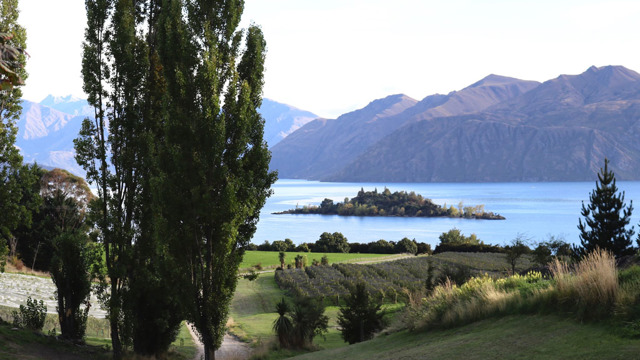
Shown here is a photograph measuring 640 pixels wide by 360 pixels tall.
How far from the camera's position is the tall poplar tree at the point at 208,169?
16.7 m

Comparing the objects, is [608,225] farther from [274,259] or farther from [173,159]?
[274,259]

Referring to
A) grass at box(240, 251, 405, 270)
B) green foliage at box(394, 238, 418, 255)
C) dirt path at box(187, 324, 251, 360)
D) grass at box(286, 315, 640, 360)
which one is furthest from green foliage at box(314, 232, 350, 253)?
grass at box(286, 315, 640, 360)

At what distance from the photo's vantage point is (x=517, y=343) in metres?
8.59

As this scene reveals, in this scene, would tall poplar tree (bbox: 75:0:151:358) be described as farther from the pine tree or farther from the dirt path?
the pine tree

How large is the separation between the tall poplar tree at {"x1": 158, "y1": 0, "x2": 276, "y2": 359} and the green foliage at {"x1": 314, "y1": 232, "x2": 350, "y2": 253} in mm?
74753

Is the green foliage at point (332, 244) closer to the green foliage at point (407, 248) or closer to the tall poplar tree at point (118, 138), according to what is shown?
the green foliage at point (407, 248)

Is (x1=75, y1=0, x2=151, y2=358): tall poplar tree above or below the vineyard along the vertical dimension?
above

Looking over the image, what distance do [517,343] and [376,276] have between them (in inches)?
1886

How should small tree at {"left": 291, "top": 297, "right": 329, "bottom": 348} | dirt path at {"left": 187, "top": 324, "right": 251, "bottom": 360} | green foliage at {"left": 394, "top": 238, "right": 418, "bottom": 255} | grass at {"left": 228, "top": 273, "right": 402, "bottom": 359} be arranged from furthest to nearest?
green foliage at {"left": 394, "top": 238, "right": 418, "bottom": 255} → grass at {"left": 228, "top": 273, "right": 402, "bottom": 359} → small tree at {"left": 291, "top": 297, "right": 329, "bottom": 348} → dirt path at {"left": 187, "top": 324, "right": 251, "bottom": 360}

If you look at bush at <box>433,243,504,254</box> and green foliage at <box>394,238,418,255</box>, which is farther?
green foliage at <box>394,238,418,255</box>

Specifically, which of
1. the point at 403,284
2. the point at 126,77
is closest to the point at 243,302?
the point at 403,284

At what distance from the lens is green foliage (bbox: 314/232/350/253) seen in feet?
302

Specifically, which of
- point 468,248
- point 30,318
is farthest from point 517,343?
point 468,248

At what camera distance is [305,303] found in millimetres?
24688
